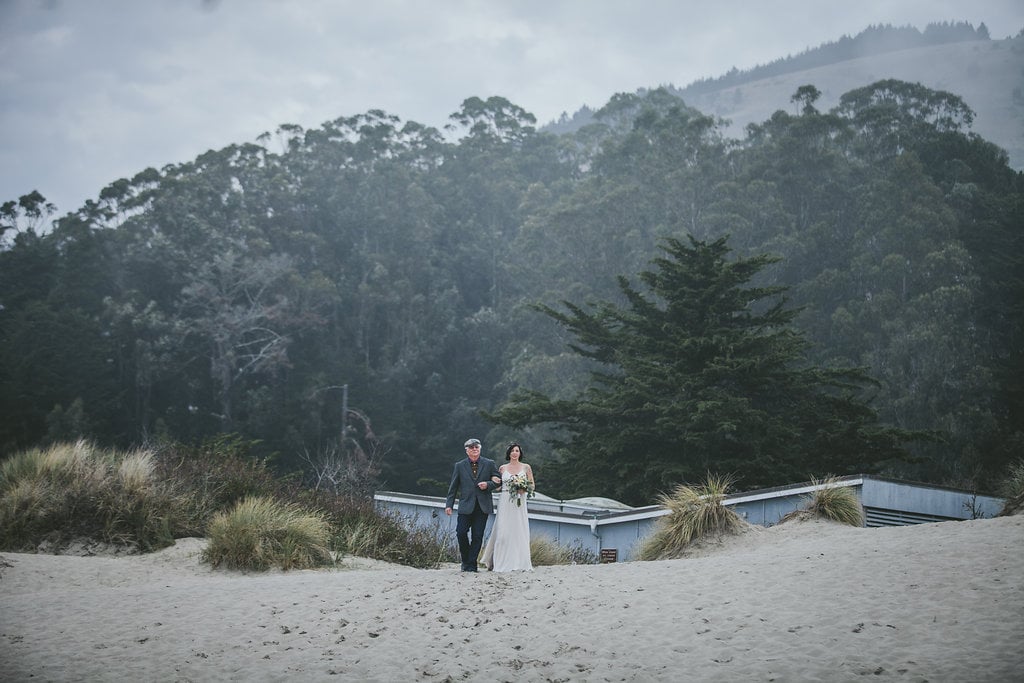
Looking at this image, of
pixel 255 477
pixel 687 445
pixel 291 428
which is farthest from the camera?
pixel 291 428

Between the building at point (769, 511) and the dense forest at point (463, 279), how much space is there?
14686mm

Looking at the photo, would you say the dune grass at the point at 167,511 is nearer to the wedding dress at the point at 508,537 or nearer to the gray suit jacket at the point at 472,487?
the gray suit jacket at the point at 472,487

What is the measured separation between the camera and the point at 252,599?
10.9m

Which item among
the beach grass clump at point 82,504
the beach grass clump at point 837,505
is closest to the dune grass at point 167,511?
the beach grass clump at point 82,504

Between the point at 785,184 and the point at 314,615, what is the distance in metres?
57.8

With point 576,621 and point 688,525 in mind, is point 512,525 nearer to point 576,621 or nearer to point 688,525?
point 688,525

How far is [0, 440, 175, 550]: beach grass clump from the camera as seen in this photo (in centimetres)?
1480

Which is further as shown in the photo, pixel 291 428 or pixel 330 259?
pixel 330 259

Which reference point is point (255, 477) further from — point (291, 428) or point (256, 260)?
point (256, 260)

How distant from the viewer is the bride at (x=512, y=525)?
13.3m

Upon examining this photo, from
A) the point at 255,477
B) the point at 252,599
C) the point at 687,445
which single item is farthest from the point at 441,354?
the point at 252,599

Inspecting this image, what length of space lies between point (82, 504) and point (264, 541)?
3510mm

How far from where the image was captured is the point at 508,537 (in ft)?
44.0

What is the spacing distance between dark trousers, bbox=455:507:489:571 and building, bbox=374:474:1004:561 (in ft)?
9.79
